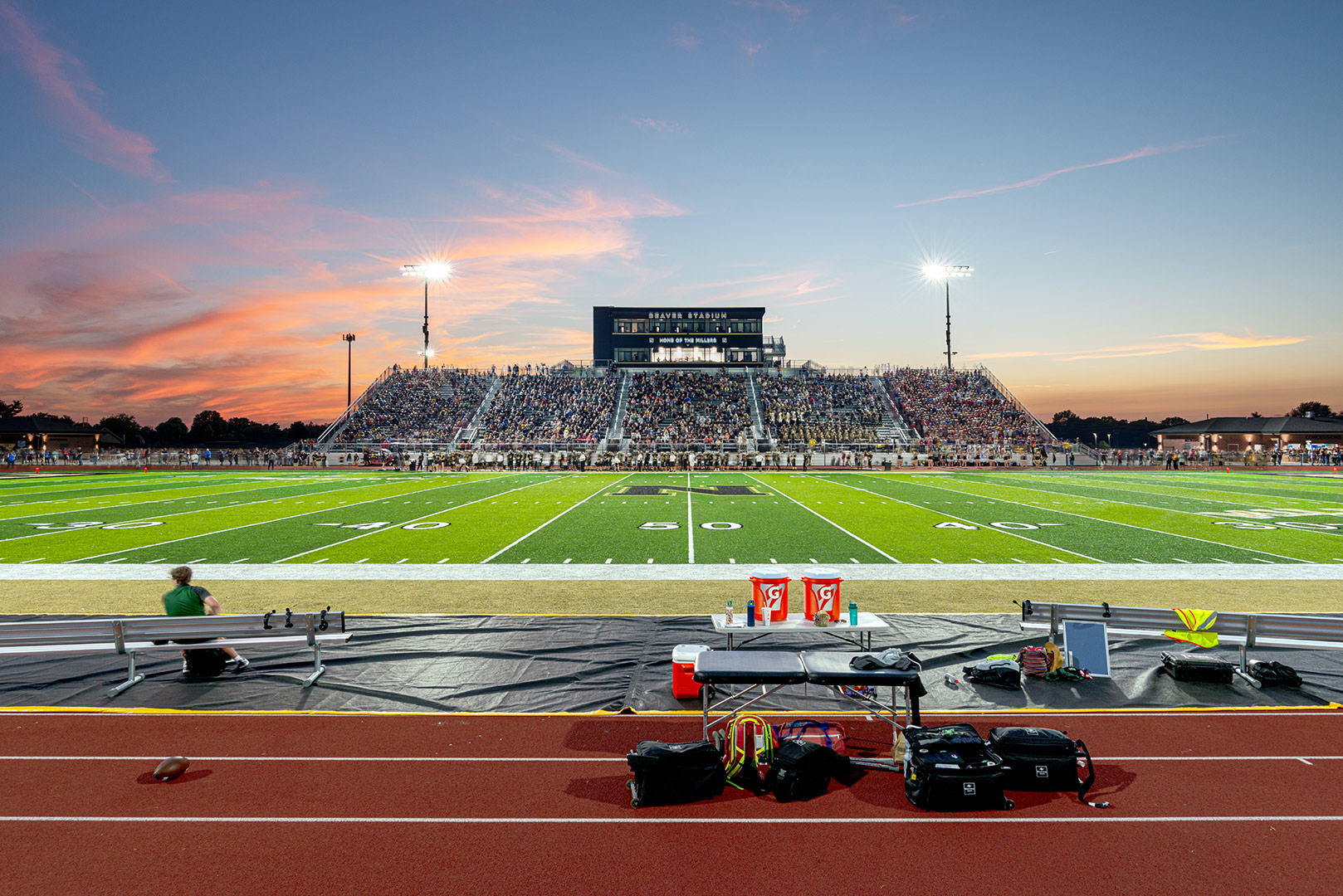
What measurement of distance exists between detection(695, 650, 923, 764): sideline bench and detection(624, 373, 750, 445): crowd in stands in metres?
52.5

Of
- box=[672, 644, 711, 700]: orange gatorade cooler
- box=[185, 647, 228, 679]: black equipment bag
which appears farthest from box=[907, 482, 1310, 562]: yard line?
box=[185, 647, 228, 679]: black equipment bag

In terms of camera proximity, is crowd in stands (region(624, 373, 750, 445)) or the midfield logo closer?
the midfield logo

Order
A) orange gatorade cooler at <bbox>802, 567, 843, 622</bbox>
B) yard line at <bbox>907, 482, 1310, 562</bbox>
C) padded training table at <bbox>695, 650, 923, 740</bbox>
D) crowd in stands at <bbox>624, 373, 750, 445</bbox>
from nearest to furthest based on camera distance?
1. padded training table at <bbox>695, 650, 923, 740</bbox>
2. orange gatorade cooler at <bbox>802, 567, 843, 622</bbox>
3. yard line at <bbox>907, 482, 1310, 562</bbox>
4. crowd in stands at <bbox>624, 373, 750, 445</bbox>

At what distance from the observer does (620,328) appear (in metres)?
81.2

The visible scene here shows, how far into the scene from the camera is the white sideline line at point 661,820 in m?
4.79

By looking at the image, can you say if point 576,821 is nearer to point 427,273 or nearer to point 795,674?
point 795,674

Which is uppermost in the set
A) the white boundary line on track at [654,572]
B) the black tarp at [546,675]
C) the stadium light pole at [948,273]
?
the stadium light pole at [948,273]

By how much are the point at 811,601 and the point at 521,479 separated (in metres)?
33.9

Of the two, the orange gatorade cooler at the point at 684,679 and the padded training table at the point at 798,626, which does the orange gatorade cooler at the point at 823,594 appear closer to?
the padded training table at the point at 798,626

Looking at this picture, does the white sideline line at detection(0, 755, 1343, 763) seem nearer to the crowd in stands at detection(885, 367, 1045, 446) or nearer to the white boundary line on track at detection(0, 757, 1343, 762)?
the white boundary line on track at detection(0, 757, 1343, 762)

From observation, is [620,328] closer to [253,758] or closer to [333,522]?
[333,522]

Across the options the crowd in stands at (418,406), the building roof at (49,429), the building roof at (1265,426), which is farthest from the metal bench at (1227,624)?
the building roof at (49,429)

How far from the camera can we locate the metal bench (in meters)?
7.39

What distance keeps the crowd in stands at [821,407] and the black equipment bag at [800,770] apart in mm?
56315
